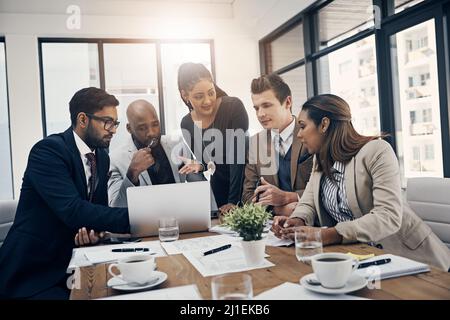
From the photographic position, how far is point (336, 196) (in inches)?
74.3

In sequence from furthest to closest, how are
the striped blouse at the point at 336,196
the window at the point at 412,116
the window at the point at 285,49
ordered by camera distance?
the window at the point at 285,49 → the window at the point at 412,116 → the striped blouse at the point at 336,196

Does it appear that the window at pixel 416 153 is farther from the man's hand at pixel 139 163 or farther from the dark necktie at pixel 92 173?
the dark necktie at pixel 92 173

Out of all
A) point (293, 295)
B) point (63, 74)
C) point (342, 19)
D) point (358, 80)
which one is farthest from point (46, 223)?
point (63, 74)

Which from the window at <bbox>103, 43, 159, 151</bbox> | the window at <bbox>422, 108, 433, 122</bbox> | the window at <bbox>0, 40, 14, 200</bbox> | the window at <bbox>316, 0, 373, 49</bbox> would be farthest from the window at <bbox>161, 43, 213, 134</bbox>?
the window at <bbox>422, 108, 433, 122</bbox>

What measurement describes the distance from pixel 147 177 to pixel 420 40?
2.46 meters

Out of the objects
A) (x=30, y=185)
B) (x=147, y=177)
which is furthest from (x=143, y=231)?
(x=147, y=177)

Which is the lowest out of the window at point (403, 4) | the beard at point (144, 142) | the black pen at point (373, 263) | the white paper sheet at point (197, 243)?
the white paper sheet at point (197, 243)

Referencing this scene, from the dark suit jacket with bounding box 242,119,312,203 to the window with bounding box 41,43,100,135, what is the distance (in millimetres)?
3125

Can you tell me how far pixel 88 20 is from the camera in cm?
504

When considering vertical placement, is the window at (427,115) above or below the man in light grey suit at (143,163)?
above

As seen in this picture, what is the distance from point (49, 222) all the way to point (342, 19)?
11.7 ft

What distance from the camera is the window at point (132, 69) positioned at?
17.1ft

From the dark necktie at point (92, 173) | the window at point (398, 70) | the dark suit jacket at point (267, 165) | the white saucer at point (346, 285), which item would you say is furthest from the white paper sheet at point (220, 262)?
the window at point (398, 70)

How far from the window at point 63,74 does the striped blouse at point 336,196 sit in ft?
12.9
